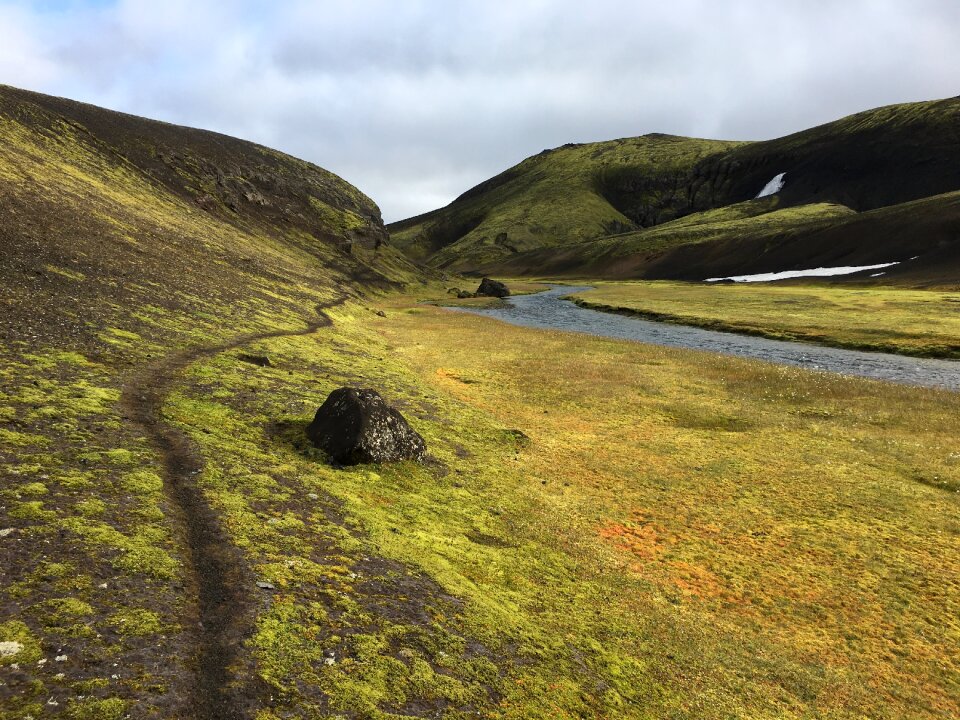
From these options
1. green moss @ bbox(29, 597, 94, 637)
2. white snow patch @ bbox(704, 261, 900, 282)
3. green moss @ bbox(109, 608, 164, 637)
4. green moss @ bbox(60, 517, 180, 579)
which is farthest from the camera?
white snow patch @ bbox(704, 261, 900, 282)

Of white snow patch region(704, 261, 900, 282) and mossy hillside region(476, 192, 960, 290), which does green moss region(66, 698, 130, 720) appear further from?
white snow patch region(704, 261, 900, 282)

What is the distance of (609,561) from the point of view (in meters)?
16.6

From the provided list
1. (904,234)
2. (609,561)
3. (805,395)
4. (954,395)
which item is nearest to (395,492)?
(609,561)

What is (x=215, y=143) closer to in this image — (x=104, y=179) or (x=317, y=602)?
(x=104, y=179)

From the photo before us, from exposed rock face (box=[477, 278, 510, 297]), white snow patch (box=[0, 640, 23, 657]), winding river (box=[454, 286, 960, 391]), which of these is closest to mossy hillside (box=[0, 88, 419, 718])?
white snow patch (box=[0, 640, 23, 657])

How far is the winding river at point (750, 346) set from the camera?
46.9 meters

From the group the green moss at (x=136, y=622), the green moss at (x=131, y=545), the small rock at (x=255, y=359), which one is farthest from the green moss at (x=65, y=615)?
the small rock at (x=255, y=359)

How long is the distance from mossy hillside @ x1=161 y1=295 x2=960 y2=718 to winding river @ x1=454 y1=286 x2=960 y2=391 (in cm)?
1576

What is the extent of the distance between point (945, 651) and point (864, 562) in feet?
12.8

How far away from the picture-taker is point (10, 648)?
740 centimetres

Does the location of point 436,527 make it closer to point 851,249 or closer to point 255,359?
point 255,359

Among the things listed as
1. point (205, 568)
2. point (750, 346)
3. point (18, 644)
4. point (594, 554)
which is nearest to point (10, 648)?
point (18, 644)

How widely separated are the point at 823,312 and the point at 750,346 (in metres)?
27.8

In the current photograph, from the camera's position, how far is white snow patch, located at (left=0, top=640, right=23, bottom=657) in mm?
7297
